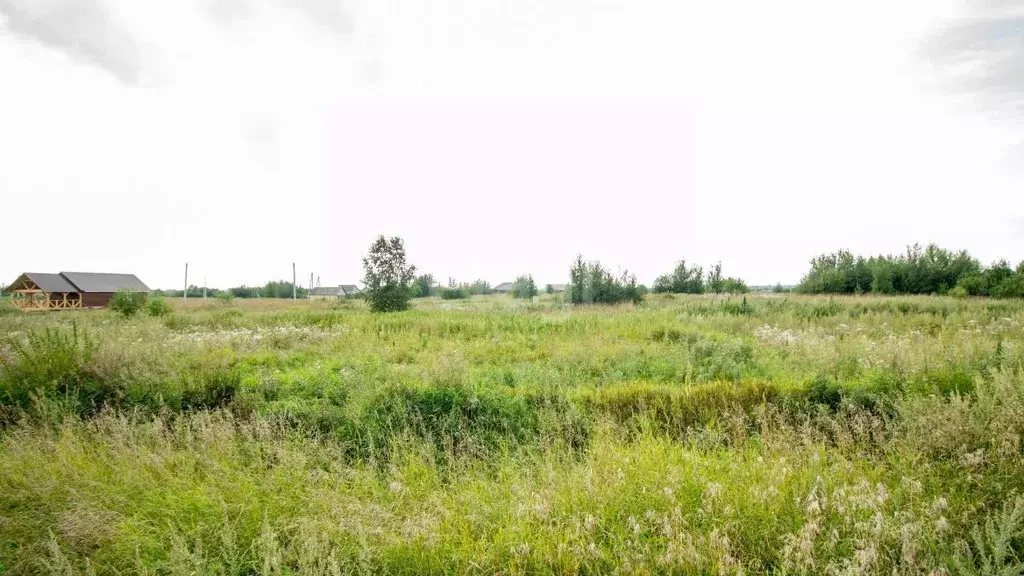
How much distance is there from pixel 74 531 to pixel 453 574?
335 centimetres

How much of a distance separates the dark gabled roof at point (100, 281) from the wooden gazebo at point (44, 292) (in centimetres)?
76

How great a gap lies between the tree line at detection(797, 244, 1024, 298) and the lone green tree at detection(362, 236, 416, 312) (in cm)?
3615

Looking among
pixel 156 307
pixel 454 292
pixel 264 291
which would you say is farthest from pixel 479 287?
pixel 156 307

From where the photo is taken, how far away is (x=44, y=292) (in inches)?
1560

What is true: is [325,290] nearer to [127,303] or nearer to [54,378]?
[127,303]

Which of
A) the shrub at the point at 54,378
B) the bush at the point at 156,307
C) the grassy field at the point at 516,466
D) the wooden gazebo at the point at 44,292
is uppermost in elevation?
the wooden gazebo at the point at 44,292

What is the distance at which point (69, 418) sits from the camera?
577cm

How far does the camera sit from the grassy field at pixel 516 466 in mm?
2973

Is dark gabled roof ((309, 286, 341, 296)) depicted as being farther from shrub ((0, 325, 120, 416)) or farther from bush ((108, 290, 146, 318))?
shrub ((0, 325, 120, 416))

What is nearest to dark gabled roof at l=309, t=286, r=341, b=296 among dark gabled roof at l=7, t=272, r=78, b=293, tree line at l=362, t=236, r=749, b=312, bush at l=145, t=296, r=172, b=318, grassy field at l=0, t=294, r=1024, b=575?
dark gabled roof at l=7, t=272, r=78, b=293

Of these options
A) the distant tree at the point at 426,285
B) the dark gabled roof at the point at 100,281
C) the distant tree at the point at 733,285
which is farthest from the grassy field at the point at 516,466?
the distant tree at the point at 426,285

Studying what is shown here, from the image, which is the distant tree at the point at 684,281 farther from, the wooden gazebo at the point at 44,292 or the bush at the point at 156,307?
the wooden gazebo at the point at 44,292

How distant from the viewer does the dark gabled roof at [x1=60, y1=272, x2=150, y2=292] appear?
4456 centimetres

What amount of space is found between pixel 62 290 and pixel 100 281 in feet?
19.8
